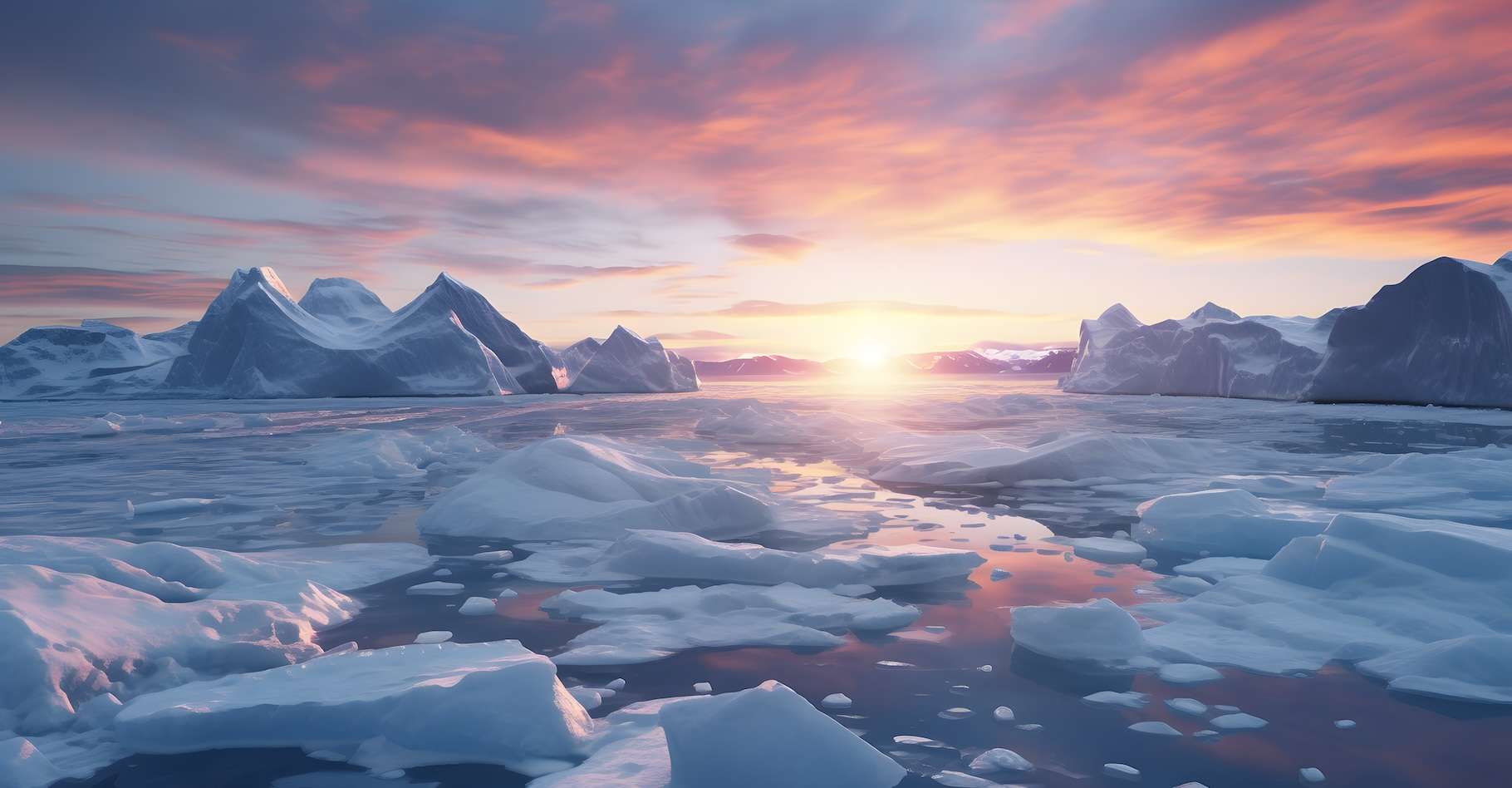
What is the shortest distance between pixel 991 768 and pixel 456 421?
26471 mm

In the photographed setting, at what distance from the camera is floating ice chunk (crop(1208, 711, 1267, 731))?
300 cm

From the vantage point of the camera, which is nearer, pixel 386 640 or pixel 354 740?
pixel 354 740

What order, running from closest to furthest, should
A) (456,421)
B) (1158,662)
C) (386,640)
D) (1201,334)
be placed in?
(1158,662) → (386,640) → (456,421) → (1201,334)

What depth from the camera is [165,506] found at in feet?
28.2

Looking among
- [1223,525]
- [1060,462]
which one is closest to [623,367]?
[1060,462]

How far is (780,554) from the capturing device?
5488 mm

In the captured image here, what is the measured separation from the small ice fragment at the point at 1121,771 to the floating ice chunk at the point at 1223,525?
4293 mm

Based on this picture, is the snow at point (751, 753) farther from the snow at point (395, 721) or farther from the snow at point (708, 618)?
the snow at point (708, 618)

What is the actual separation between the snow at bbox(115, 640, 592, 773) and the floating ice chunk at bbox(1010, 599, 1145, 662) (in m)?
2.25

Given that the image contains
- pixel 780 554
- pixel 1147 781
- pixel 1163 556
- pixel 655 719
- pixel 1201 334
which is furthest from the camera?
pixel 1201 334

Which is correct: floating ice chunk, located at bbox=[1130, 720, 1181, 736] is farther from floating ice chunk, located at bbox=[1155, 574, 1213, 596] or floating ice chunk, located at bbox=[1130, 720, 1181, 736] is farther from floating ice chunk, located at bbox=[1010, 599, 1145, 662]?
floating ice chunk, located at bbox=[1155, 574, 1213, 596]

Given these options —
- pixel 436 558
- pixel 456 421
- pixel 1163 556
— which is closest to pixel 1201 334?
pixel 456 421

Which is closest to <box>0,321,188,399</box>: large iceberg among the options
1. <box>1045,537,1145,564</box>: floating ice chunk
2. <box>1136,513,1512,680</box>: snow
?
<box>1045,537,1145,564</box>: floating ice chunk

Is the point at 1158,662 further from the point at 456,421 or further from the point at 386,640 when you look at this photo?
the point at 456,421
